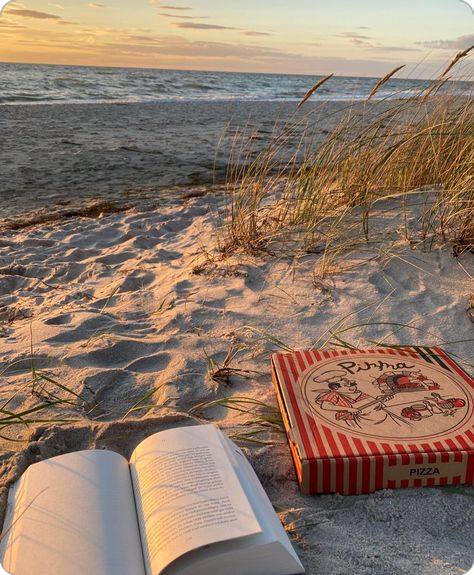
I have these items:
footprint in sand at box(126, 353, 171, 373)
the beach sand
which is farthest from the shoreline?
footprint in sand at box(126, 353, 171, 373)

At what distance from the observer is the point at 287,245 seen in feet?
8.07

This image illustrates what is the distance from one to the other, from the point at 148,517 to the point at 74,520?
12 cm

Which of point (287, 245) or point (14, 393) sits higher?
point (287, 245)

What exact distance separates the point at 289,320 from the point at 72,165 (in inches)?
146

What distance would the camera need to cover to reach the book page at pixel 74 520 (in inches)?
35.4

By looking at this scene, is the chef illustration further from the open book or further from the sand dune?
the open book

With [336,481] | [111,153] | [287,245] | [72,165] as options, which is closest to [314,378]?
[336,481]

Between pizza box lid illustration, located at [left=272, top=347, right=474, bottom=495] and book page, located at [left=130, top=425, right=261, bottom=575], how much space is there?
220mm

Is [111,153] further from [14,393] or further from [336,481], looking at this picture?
[336,481]

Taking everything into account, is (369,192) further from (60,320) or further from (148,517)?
(148,517)

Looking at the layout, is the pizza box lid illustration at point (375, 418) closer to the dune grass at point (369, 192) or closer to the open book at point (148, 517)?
the open book at point (148, 517)

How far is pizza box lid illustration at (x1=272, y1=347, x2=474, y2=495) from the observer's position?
1.21m

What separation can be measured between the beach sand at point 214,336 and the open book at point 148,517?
0.53 ft

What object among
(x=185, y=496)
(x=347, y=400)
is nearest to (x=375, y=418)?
(x=347, y=400)
